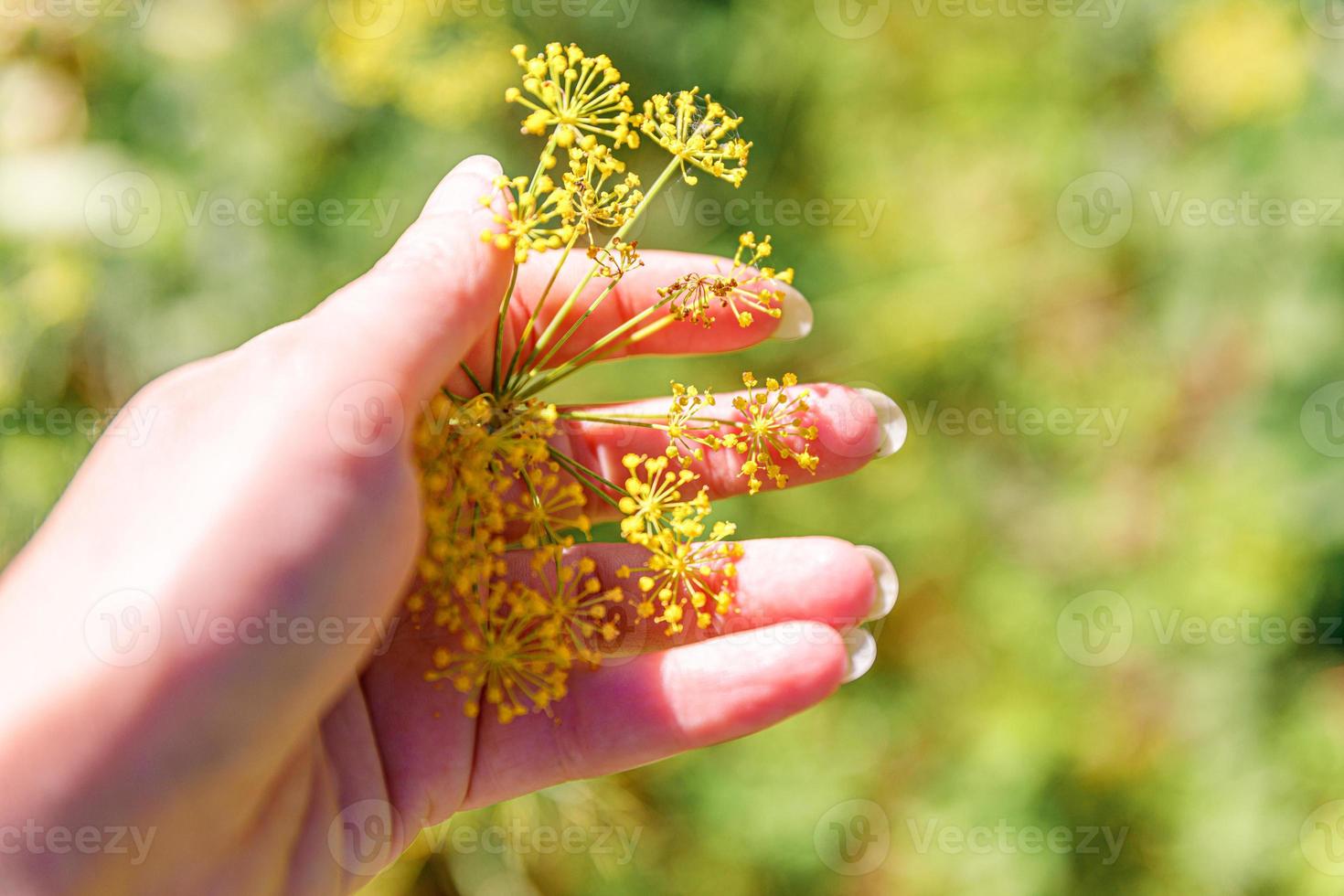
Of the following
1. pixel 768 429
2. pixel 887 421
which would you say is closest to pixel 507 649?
pixel 768 429

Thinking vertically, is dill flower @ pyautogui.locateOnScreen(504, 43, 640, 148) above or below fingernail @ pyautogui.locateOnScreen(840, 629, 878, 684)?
above

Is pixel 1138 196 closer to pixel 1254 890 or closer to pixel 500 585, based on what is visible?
pixel 1254 890

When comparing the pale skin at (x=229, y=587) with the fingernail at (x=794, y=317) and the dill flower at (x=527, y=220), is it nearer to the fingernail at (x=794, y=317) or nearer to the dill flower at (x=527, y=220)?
the dill flower at (x=527, y=220)

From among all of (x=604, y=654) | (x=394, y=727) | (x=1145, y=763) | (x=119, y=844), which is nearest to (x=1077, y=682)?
(x=1145, y=763)

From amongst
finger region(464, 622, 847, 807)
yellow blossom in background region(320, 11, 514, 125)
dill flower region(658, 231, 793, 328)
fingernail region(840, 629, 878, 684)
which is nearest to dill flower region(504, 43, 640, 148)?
dill flower region(658, 231, 793, 328)

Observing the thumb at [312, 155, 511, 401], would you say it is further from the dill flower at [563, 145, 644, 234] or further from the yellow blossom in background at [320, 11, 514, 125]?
the yellow blossom in background at [320, 11, 514, 125]

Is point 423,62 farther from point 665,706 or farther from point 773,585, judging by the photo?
point 665,706

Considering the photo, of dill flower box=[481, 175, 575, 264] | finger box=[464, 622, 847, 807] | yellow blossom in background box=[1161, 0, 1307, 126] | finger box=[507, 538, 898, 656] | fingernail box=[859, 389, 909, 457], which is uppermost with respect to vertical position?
yellow blossom in background box=[1161, 0, 1307, 126]
